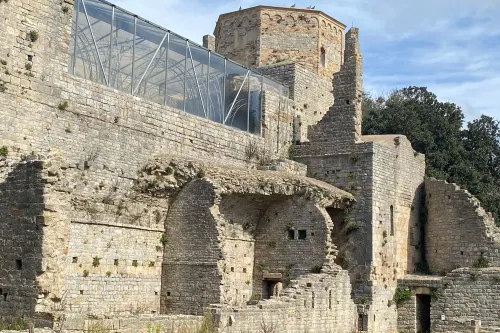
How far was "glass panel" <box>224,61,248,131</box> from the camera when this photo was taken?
24.1 metres

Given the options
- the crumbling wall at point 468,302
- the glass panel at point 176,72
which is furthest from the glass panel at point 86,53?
the crumbling wall at point 468,302

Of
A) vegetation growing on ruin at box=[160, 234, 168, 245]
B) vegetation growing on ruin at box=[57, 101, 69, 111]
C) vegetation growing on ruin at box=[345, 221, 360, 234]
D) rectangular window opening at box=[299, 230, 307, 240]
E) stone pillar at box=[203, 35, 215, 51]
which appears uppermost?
stone pillar at box=[203, 35, 215, 51]

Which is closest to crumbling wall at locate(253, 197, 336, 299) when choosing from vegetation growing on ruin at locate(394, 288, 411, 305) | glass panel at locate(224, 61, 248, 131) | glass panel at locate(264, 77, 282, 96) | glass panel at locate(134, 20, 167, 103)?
glass panel at locate(224, 61, 248, 131)

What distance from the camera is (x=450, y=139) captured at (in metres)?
33.0

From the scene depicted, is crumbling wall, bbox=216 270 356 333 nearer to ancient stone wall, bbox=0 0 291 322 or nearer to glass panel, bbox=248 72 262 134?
ancient stone wall, bbox=0 0 291 322

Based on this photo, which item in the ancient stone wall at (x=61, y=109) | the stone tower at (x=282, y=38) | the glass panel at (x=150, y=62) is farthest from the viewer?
the stone tower at (x=282, y=38)

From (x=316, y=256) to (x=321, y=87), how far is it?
29.9ft

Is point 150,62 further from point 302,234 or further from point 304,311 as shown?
point 304,311

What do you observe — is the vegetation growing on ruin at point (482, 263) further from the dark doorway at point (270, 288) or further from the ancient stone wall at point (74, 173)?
the ancient stone wall at point (74, 173)

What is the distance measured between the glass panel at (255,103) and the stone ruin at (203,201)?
54 mm

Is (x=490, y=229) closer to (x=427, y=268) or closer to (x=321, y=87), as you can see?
(x=427, y=268)

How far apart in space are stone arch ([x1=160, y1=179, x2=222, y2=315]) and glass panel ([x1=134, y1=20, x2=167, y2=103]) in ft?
9.98

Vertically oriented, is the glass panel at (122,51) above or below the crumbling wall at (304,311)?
A: above

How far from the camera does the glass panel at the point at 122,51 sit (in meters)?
19.7
